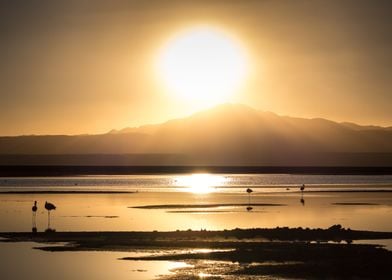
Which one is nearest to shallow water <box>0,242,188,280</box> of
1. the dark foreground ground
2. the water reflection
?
the dark foreground ground

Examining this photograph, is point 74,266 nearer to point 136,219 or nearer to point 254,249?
point 254,249

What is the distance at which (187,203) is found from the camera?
195ft

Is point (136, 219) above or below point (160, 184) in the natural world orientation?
below

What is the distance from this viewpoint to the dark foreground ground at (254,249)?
82.0ft

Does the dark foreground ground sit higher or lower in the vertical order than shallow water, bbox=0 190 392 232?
lower

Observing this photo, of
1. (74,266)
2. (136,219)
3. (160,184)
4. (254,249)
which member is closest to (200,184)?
(160,184)

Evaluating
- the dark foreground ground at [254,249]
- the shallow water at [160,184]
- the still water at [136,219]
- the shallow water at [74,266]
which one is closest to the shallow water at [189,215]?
the still water at [136,219]

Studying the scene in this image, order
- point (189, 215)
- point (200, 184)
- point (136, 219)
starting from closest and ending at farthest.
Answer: point (136, 219) → point (189, 215) → point (200, 184)

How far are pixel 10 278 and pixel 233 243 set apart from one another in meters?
11.0

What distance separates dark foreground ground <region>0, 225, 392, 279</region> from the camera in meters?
25.0

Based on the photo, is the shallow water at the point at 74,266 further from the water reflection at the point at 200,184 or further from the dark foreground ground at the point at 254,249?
the water reflection at the point at 200,184

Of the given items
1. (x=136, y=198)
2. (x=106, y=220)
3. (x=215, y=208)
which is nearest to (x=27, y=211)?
(x=106, y=220)

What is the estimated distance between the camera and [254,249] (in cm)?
3033

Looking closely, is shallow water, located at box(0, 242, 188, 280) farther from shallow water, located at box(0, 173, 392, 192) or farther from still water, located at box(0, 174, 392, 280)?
shallow water, located at box(0, 173, 392, 192)
